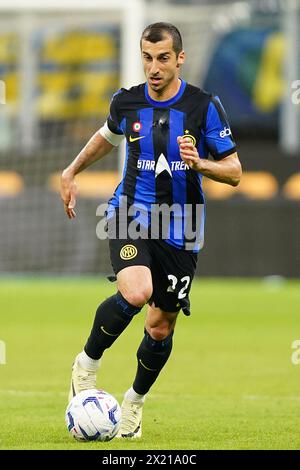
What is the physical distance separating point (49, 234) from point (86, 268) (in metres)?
0.77

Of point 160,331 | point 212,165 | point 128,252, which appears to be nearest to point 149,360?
point 160,331

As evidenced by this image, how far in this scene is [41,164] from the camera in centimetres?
1928

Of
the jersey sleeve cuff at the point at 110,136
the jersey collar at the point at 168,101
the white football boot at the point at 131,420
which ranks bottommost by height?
the white football boot at the point at 131,420

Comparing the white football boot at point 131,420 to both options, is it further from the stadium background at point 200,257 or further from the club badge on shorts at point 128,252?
the club badge on shorts at point 128,252

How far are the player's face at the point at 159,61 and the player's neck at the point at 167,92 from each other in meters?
0.11

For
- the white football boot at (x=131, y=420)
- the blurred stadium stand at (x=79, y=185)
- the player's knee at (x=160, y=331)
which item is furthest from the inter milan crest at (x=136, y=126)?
the blurred stadium stand at (x=79, y=185)

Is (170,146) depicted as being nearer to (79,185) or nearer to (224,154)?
(224,154)

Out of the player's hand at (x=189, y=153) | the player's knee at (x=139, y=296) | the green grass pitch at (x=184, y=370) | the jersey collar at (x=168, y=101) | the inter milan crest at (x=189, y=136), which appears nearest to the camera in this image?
the player's hand at (x=189, y=153)

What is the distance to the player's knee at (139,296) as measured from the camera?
6.90 metres

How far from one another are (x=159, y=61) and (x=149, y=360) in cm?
169

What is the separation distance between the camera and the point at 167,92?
7.32 m

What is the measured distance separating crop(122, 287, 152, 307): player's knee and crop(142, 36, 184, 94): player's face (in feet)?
3.79

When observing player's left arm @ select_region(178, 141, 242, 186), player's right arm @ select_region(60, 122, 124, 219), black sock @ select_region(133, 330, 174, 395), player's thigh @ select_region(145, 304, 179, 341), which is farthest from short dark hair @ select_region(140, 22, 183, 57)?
black sock @ select_region(133, 330, 174, 395)
